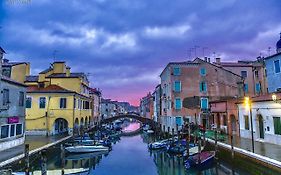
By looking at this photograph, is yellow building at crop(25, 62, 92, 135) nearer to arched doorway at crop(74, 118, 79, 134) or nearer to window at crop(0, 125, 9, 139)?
arched doorway at crop(74, 118, 79, 134)

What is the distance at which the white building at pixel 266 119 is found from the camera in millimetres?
20312

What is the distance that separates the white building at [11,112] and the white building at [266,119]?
22089 mm

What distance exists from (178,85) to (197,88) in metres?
2.91

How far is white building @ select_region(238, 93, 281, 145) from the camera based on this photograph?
20.3 m

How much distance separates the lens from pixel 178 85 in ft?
123

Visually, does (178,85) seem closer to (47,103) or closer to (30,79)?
(47,103)

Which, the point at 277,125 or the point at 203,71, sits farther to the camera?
the point at 203,71

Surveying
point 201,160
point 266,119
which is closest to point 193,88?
point 266,119

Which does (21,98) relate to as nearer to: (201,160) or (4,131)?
(4,131)

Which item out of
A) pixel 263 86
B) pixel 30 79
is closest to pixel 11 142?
pixel 30 79

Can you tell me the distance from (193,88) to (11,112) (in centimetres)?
2468

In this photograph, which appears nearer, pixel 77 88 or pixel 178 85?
pixel 178 85

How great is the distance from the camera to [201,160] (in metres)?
19.4

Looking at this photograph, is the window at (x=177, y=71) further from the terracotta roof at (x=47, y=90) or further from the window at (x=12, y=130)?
the window at (x=12, y=130)
